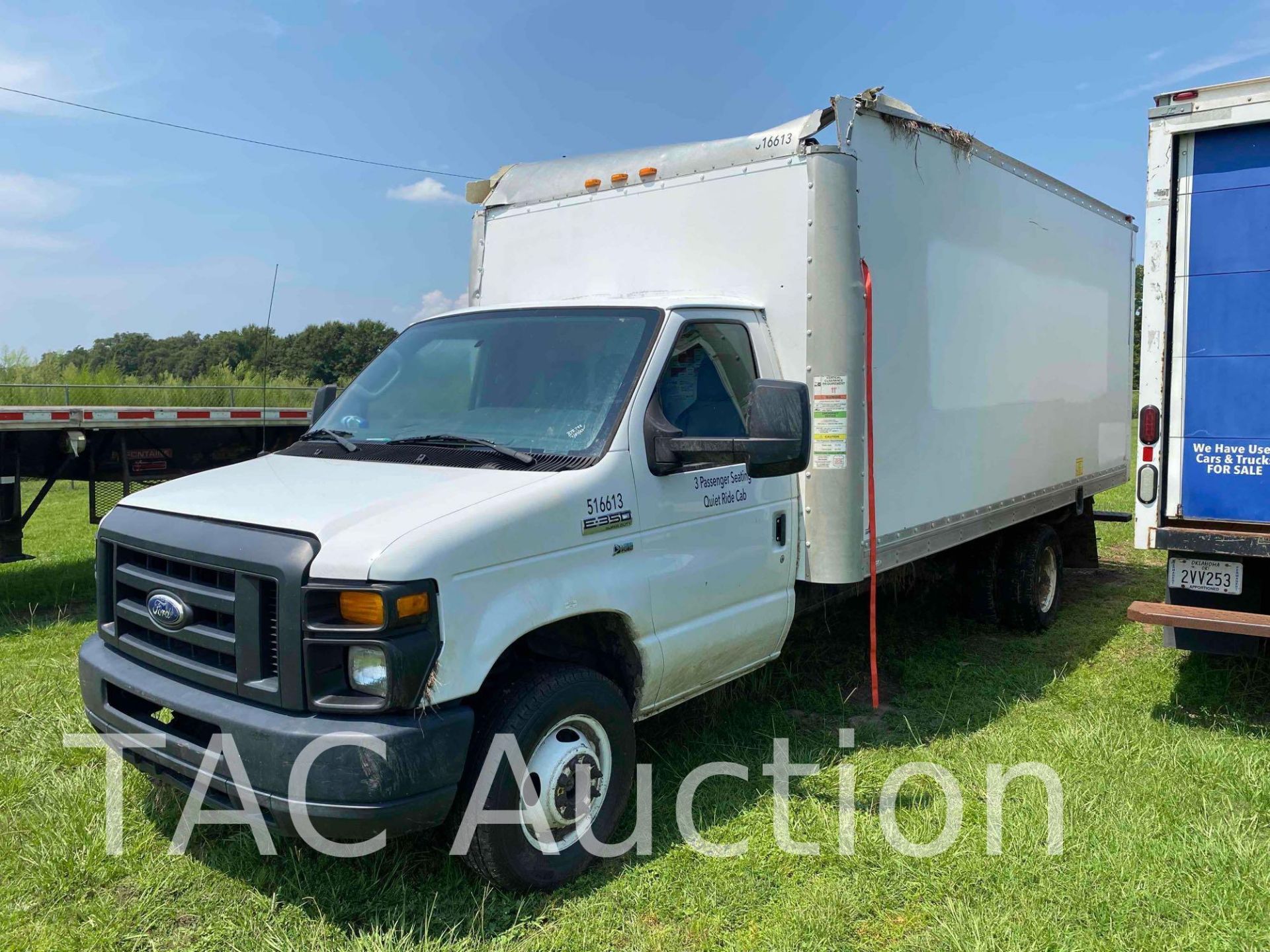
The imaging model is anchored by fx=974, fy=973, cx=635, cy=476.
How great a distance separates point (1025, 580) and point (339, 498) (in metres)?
5.41

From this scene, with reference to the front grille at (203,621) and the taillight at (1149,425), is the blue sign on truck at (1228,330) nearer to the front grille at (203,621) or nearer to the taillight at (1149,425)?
the taillight at (1149,425)

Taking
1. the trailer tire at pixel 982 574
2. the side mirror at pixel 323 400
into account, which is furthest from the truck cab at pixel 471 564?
the trailer tire at pixel 982 574

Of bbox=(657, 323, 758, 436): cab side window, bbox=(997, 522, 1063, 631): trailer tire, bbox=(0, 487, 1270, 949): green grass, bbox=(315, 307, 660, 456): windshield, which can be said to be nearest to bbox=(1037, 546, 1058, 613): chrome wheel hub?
bbox=(997, 522, 1063, 631): trailer tire

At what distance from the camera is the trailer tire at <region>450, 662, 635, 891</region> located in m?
3.38

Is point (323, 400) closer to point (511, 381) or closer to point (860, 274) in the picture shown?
point (511, 381)

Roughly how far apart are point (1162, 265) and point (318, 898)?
5.20 m

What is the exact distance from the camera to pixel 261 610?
10.4ft

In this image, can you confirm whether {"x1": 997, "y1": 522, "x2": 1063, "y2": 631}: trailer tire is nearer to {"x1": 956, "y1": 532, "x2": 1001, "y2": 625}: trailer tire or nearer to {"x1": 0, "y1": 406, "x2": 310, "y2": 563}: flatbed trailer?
{"x1": 956, "y1": 532, "x2": 1001, "y2": 625}: trailer tire

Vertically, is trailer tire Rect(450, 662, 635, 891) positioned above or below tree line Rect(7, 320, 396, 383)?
below

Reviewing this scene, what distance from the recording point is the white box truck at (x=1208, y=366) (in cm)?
513

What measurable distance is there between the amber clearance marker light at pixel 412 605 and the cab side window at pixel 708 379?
1436mm

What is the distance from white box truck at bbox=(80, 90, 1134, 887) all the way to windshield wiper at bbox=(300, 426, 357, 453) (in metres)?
0.03

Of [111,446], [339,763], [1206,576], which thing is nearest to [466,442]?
[339,763]

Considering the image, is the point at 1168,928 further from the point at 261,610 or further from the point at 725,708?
the point at 261,610
